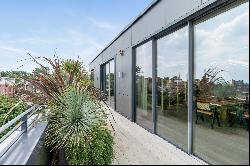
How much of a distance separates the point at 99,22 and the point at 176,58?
6.09 meters

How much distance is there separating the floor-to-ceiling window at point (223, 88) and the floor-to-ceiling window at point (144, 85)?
113 inches

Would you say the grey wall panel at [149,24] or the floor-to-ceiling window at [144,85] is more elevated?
the grey wall panel at [149,24]

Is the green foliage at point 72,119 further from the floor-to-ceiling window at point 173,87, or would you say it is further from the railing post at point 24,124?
the floor-to-ceiling window at point 173,87

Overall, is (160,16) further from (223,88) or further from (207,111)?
(223,88)

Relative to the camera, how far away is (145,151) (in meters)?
5.11

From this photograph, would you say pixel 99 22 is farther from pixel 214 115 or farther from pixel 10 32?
pixel 214 115

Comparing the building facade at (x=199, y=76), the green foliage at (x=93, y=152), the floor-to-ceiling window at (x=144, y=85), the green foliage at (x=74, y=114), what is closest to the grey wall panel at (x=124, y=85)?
the floor-to-ceiling window at (x=144, y=85)

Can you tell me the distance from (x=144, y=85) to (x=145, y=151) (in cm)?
374

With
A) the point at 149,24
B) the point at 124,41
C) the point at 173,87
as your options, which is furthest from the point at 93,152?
the point at 124,41

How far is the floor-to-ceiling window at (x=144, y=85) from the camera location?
26.6 feet

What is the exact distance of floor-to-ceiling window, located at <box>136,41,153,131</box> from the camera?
8.10m

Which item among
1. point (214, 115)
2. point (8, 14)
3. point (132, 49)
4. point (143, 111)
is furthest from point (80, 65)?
point (8, 14)

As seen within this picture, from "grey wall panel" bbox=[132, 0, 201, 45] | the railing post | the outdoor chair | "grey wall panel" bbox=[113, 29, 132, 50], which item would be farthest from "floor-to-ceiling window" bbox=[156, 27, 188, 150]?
"grey wall panel" bbox=[113, 29, 132, 50]

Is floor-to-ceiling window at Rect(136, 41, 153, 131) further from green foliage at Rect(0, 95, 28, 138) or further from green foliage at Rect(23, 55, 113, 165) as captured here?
green foliage at Rect(0, 95, 28, 138)
